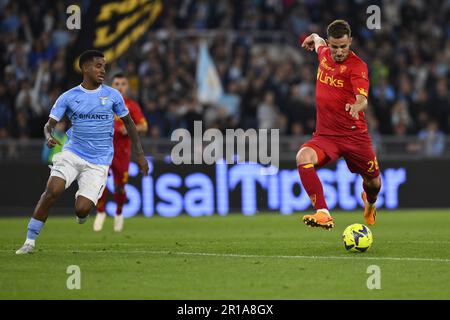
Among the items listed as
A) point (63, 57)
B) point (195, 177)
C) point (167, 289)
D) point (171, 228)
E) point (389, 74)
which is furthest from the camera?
point (389, 74)

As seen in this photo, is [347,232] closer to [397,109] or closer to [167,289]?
[167,289]

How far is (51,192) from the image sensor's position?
37.9 ft

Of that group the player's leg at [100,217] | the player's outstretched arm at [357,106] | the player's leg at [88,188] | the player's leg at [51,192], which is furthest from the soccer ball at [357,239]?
the player's leg at [100,217]

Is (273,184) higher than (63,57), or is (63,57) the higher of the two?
(63,57)

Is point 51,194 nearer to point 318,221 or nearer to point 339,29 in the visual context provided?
point 318,221

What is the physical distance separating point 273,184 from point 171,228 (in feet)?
15.7

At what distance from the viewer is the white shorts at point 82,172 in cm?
1186

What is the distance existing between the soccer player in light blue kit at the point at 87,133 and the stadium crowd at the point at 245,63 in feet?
33.1

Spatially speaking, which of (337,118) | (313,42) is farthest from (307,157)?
(313,42)

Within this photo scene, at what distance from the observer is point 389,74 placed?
26828 mm

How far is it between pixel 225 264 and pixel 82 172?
2276 millimetres

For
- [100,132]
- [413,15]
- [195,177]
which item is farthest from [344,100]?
[413,15]

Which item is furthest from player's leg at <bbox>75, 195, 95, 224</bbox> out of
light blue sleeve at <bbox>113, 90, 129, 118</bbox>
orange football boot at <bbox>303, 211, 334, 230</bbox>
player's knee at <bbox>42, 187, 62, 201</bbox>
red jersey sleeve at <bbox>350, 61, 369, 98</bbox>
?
red jersey sleeve at <bbox>350, 61, 369, 98</bbox>

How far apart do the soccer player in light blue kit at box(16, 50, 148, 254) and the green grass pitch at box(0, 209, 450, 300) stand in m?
0.81
